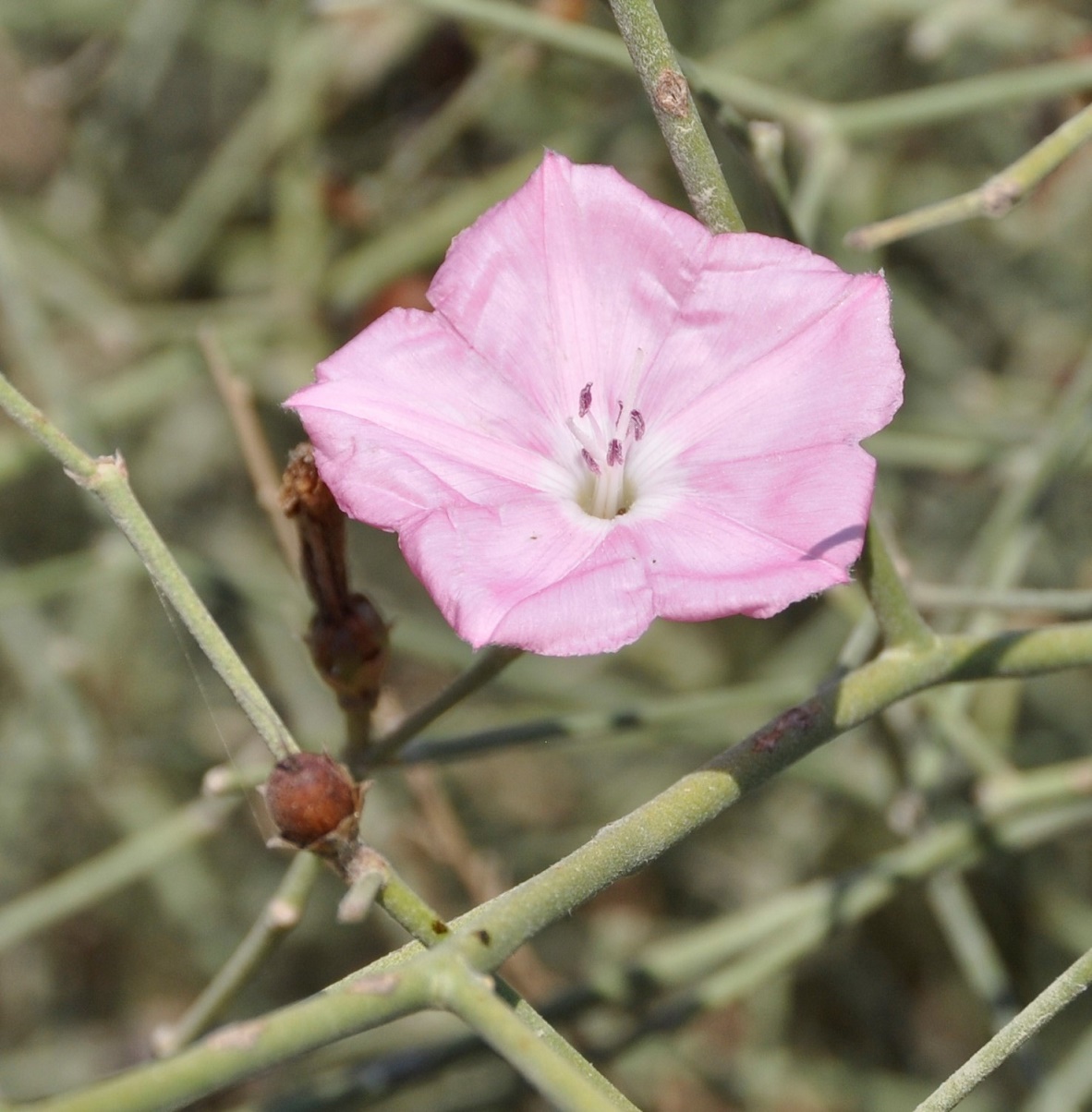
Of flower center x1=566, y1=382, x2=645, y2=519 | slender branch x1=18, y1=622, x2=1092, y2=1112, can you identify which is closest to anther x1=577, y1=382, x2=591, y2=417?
flower center x1=566, y1=382, x2=645, y2=519

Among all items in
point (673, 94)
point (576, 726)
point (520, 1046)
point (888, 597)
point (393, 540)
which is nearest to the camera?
point (520, 1046)

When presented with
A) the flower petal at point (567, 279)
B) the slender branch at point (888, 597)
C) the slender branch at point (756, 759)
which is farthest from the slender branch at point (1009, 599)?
the flower petal at point (567, 279)

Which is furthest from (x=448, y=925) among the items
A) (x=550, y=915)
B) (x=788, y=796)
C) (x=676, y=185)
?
(x=676, y=185)

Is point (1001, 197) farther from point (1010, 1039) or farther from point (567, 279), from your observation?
point (1010, 1039)

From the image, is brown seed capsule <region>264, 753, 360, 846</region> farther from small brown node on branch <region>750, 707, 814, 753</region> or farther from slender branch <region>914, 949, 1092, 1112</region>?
slender branch <region>914, 949, 1092, 1112</region>

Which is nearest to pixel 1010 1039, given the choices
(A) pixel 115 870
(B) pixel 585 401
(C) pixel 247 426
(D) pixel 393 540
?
(B) pixel 585 401
